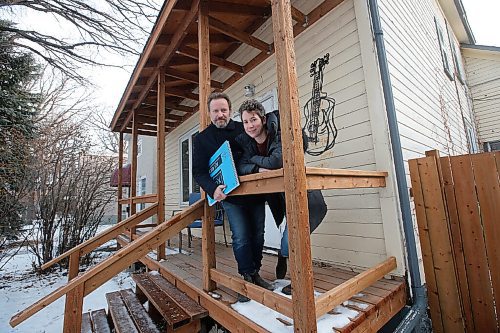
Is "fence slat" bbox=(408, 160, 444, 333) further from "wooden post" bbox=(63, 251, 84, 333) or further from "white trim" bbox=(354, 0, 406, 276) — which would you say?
"wooden post" bbox=(63, 251, 84, 333)

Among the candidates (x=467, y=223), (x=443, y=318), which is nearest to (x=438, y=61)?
(x=467, y=223)

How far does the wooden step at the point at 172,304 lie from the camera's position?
2.10 metres

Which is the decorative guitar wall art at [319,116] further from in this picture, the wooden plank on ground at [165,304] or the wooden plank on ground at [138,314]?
the wooden plank on ground at [138,314]

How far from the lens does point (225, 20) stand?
138 inches

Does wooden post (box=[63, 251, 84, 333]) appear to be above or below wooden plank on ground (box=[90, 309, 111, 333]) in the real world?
above

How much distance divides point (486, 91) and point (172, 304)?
31.3 feet

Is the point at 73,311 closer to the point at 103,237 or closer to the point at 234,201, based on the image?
the point at 234,201

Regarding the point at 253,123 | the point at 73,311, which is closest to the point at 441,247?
the point at 253,123

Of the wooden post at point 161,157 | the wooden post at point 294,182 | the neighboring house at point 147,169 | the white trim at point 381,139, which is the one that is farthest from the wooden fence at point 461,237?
the neighboring house at point 147,169

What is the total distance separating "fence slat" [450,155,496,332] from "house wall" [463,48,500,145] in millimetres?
6859

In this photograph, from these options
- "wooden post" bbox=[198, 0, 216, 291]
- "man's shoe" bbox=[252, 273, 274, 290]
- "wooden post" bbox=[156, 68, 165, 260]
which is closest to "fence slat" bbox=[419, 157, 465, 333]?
"man's shoe" bbox=[252, 273, 274, 290]

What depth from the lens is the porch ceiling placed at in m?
3.14

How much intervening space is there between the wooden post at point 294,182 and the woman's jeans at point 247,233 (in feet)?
2.18

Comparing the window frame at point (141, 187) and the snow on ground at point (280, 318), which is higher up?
the window frame at point (141, 187)
